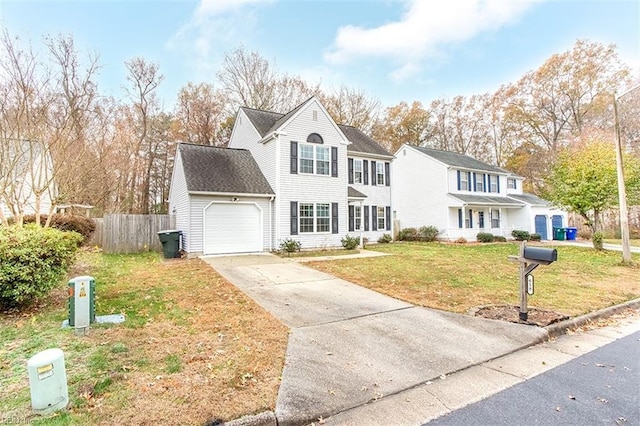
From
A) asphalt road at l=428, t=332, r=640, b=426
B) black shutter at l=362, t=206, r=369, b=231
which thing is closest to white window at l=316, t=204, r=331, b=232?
black shutter at l=362, t=206, r=369, b=231

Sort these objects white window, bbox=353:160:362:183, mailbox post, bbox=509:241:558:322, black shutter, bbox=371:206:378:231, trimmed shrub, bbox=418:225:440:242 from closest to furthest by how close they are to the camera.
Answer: mailbox post, bbox=509:241:558:322
white window, bbox=353:160:362:183
black shutter, bbox=371:206:378:231
trimmed shrub, bbox=418:225:440:242

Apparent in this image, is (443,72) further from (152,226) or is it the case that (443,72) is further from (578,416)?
(578,416)

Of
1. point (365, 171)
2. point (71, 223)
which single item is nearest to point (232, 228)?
point (71, 223)

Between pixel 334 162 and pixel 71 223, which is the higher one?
pixel 334 162

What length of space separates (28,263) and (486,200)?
24713 millimetres

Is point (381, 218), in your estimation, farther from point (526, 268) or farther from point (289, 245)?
point (526, 268)

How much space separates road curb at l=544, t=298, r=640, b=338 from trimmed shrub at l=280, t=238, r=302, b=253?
10.3 m

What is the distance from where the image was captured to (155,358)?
385cm

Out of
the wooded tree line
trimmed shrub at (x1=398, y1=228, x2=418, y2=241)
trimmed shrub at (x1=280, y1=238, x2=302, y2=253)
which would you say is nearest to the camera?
the wooded tree line

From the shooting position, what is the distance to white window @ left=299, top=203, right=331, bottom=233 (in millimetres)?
15320

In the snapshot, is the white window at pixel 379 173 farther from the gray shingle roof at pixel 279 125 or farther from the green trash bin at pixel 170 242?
the green trash bin at pixel 170 242

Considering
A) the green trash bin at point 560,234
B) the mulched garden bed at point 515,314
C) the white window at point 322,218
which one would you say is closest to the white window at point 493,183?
the green trash bin at point 560,234

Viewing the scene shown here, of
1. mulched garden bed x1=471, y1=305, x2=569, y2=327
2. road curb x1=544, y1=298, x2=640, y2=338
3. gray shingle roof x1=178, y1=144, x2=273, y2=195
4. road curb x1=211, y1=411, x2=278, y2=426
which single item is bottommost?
road curb x1=544, y1=298, x2=640, y2=338

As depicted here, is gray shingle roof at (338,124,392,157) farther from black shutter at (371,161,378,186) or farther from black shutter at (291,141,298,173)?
black shutter at (291,141,298,173)
